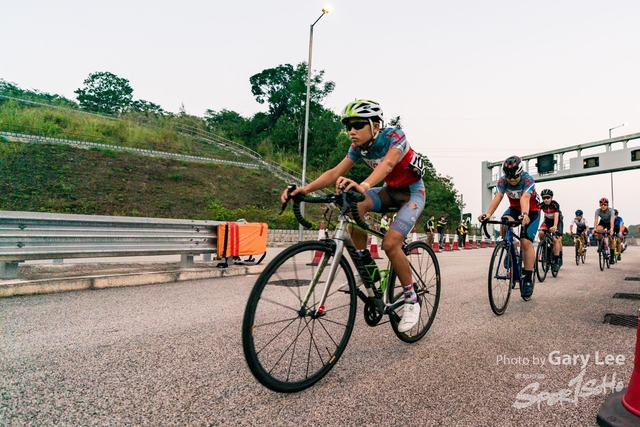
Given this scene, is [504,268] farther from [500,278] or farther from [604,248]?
[604,248]

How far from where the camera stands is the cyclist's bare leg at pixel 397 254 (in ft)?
10.8

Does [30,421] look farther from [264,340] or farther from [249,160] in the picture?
[249,160]

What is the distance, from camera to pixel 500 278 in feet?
16.7

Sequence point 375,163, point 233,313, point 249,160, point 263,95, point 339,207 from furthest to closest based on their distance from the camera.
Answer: point 263,95 → point 249,160 → point 233,313 → point 375,163 → point 339,207

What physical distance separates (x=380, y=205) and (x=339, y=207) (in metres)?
0.93

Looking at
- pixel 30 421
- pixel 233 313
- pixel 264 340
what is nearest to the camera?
pixel 30 421

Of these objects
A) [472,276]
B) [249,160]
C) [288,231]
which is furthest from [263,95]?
[472,276]

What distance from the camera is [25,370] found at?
2.68 m

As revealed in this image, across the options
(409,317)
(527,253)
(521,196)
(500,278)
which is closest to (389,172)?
(409,317)

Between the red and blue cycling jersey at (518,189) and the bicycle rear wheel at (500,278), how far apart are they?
3.30ft

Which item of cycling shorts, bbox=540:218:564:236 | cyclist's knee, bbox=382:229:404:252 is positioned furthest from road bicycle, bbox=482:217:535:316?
cycling shorts, bbox=540:218:564:236

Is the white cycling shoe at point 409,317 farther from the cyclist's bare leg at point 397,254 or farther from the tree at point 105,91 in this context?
the tree at point 105,91

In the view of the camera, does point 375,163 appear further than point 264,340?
Yes

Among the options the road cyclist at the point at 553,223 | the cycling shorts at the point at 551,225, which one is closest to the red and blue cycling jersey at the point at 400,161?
the road cyclist at the point at 553,223
